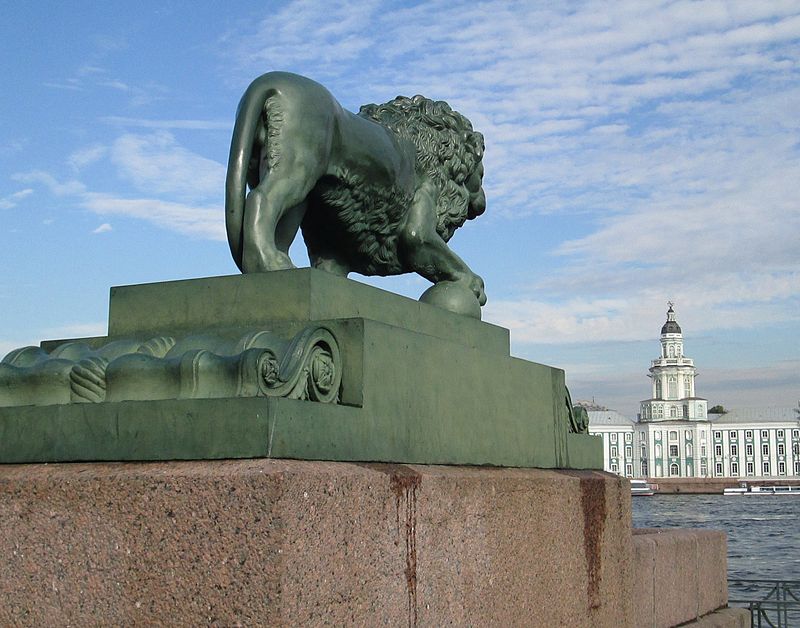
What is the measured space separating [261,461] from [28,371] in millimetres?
820

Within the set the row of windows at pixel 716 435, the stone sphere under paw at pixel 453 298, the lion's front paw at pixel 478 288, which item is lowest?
the stone sphere under paw at pixel 453 298

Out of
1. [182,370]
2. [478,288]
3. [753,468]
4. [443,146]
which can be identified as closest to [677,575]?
[478,288]

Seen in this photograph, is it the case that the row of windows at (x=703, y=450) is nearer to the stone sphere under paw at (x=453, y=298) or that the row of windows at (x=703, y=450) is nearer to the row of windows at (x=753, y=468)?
the row of windows at (x=753, y=468)

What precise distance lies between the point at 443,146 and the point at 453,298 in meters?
0.67

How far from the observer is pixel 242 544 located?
2.13m

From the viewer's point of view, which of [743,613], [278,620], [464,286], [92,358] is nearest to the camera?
[278,620]

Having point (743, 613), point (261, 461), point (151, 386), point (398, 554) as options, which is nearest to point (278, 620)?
point (261, 461)

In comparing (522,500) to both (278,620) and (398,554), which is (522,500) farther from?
(278,620)

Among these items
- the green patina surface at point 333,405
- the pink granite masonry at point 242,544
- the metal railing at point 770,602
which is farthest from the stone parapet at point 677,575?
the pink granite masonry at point 242,544

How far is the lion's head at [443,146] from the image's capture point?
12.4 ft

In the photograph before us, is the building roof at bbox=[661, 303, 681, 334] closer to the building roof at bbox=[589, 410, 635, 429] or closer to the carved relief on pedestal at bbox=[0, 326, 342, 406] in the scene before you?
the building roof at bbox=[589, 410, 635, 429]

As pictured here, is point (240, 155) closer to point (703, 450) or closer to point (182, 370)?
point (182, 370)

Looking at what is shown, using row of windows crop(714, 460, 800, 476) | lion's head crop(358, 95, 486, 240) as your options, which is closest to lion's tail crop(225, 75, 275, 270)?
lion's head crop(358, 95, 486, 240)

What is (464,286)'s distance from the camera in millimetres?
3676
